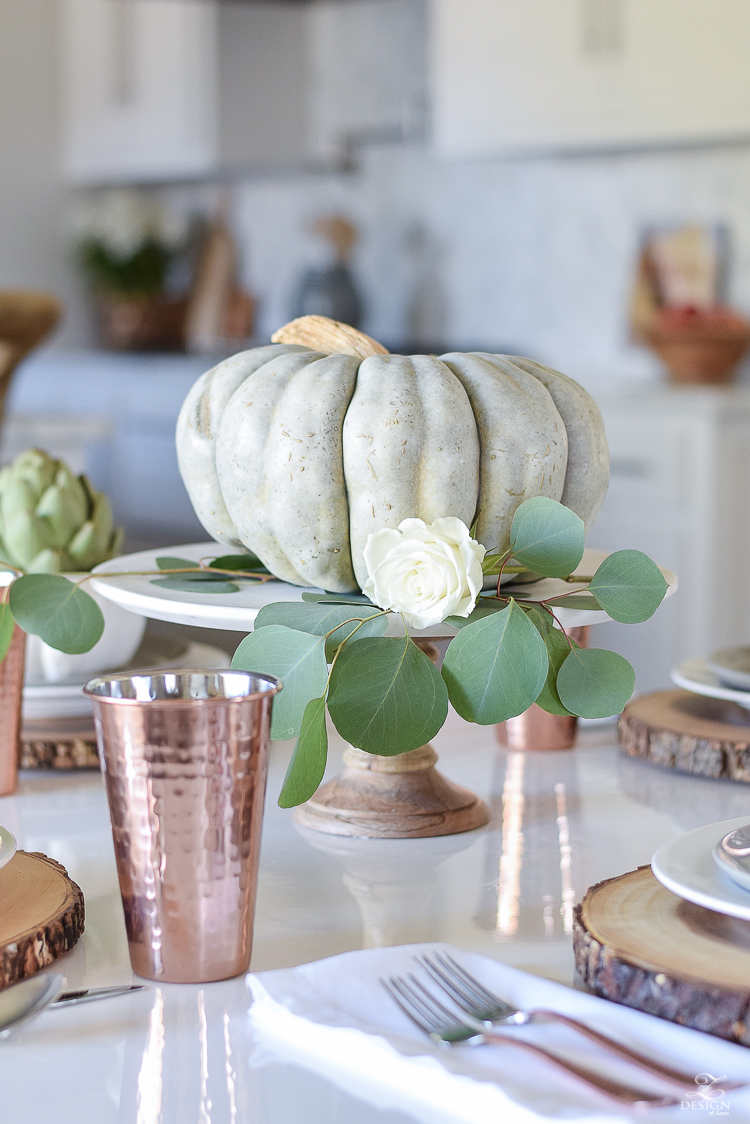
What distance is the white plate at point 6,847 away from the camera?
54cm

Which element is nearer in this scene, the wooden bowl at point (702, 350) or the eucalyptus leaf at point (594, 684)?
the eucalyptus leaf at point (594, 684)

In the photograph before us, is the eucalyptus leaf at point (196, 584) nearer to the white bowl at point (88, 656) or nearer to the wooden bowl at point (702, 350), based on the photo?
the white bowl at point (88, 656)

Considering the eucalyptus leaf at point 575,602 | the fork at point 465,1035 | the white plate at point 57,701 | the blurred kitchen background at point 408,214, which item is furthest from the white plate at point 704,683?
the blurred kitchen background at point 408,214

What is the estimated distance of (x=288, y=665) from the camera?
0.59 metres

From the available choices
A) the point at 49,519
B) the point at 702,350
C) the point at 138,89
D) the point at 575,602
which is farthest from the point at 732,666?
the point at 138,89

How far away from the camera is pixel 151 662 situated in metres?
0.95

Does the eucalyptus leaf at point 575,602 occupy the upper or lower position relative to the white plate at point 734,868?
upper

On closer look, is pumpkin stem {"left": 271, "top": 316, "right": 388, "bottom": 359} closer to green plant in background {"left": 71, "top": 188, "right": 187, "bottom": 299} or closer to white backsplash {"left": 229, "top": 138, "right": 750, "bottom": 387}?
white backsplash {"left": 229, "top": 138, "right": 750, "bottom": 387}

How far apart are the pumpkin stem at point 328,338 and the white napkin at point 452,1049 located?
39 cm

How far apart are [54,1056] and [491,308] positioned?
11.4ft

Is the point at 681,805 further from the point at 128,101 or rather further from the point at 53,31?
the point at 53,31

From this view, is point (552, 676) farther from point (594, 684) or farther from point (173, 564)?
point (173, 564)

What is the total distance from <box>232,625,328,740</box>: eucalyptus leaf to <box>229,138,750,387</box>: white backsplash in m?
2.51

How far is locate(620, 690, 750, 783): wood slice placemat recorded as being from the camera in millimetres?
846
